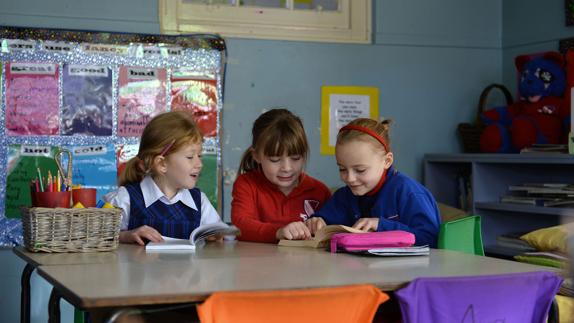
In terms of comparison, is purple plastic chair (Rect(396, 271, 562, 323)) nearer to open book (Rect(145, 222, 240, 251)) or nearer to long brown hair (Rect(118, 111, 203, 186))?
open book (Rect(145, 222, 240, 251))

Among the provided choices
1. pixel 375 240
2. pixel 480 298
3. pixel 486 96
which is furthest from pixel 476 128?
pixel 480 298

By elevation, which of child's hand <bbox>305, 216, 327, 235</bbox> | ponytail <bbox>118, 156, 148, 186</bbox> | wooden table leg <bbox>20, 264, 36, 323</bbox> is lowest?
wooden table leg <bbox>20, 264, 36, 323</bbox>

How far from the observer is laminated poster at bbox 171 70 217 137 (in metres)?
3.79

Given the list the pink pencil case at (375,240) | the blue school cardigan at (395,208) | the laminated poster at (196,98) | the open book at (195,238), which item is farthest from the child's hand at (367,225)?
the laminated poster at (196,98)

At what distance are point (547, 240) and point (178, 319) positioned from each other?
5.70ft

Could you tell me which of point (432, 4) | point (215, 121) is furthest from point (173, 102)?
point (432, 4)

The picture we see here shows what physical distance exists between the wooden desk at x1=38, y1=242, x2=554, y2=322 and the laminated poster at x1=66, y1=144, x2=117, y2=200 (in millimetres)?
1469

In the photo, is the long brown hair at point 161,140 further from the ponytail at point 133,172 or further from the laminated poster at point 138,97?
the laminated poster at point 138,97

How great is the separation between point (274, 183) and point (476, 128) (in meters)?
1.77

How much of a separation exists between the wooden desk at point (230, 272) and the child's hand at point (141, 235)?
0.50 feet

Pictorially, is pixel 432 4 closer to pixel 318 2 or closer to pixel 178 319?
pixel 318 2

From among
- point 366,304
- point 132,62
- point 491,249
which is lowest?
point 491,249

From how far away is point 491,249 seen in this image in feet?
12.4

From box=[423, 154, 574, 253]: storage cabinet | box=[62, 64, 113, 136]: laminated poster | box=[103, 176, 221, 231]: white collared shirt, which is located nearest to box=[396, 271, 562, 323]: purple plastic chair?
box=[103, 176, 221, 231]: white collared shirt
